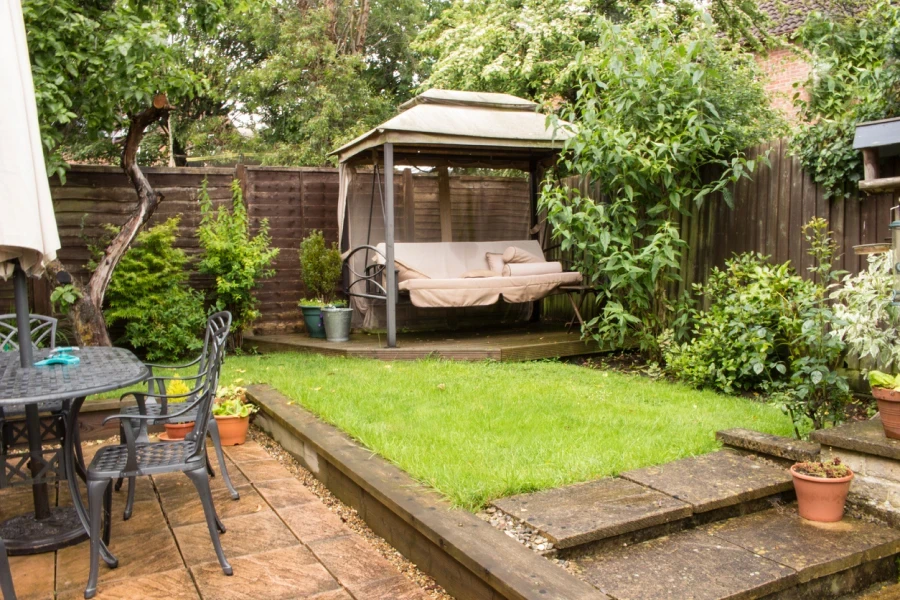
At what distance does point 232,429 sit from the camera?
4.25 meters

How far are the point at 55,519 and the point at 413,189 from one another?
5.41m

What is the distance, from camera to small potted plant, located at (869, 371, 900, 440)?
2.74 m

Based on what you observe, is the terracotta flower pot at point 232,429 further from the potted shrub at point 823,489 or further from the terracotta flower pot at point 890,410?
the terracotta flower pot at point 890,410

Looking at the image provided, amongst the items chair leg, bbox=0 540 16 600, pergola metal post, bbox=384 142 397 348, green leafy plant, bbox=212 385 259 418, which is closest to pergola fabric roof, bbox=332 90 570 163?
pergola metal post, bbox=384 142 397 348

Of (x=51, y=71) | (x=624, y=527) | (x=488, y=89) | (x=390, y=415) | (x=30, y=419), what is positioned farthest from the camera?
(x=488, y=89)

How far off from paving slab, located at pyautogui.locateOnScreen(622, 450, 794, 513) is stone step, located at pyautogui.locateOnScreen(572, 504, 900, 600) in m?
0.10

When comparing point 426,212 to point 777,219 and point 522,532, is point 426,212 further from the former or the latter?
point 522,532

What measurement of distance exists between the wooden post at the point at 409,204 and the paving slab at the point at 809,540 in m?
5.47

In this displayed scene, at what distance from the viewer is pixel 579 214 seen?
5527 millimetres

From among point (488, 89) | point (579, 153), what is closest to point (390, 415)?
point (579, 153)

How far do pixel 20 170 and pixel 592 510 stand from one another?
7.83 feet

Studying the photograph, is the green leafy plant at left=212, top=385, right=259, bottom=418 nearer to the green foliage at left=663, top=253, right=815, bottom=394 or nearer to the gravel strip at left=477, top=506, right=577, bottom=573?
the gravel strip at left=477, top=506, right=577, bottom=573

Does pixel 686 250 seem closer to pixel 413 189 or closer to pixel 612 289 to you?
pixel 612 289

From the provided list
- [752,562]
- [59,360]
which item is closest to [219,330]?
[59,360]
